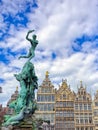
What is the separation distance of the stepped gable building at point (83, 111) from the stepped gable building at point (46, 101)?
14.7 feet

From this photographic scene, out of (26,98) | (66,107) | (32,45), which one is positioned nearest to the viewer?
(26,98)

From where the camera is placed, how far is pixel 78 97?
155 feet

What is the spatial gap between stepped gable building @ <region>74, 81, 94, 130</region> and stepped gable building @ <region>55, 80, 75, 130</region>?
37.2 inches

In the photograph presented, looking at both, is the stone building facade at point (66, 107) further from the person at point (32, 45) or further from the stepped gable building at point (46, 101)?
the person at point (32, 45)

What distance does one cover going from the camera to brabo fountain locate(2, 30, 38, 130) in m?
14.2

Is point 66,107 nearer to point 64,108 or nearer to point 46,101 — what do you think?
point 64,108

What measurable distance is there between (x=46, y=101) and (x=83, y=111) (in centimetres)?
720

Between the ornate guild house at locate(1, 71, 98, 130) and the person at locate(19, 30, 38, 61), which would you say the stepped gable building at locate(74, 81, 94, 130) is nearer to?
the ornate guild house at locate(1, 71, 98, 130)

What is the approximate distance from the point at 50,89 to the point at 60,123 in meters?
6.62

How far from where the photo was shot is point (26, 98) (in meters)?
15.9

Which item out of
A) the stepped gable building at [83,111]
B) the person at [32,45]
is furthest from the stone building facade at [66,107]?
the person at [32,45]

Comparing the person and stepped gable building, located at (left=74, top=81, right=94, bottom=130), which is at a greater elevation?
the person

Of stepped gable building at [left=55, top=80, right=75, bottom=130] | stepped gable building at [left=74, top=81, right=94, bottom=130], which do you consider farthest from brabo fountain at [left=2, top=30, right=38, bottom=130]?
stepped gable building at [left=74, top=81, right=94, bottom=130]

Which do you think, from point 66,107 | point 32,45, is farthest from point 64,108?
point 32,45
